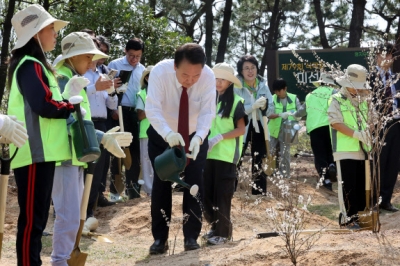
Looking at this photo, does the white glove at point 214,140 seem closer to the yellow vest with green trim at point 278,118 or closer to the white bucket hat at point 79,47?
the white bucket hat at point 79,47

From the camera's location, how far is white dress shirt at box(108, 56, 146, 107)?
33.1 ft

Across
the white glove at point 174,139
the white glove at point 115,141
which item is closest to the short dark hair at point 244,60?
the white glove at point 174,139

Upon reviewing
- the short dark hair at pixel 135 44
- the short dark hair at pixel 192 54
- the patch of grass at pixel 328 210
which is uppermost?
the short dark hair at pixel 135 44

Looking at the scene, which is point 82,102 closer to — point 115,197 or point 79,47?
point 79,47

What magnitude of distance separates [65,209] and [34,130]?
659 mm

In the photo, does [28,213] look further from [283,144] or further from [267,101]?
[283,144]

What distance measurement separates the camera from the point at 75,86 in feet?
18.3

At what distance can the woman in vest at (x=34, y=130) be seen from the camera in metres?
4.96

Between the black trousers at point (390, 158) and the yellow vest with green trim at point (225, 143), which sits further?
the black trousers at point (390, 158)

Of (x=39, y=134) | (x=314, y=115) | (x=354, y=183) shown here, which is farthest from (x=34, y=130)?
(x=314, y=115)

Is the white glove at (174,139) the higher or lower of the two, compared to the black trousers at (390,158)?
higher

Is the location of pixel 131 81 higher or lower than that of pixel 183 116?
higher

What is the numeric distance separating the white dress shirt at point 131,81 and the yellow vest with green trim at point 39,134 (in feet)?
16.0

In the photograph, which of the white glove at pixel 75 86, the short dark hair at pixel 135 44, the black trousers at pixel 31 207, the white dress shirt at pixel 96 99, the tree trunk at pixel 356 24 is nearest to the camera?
the black trousers at pixel 31 207
